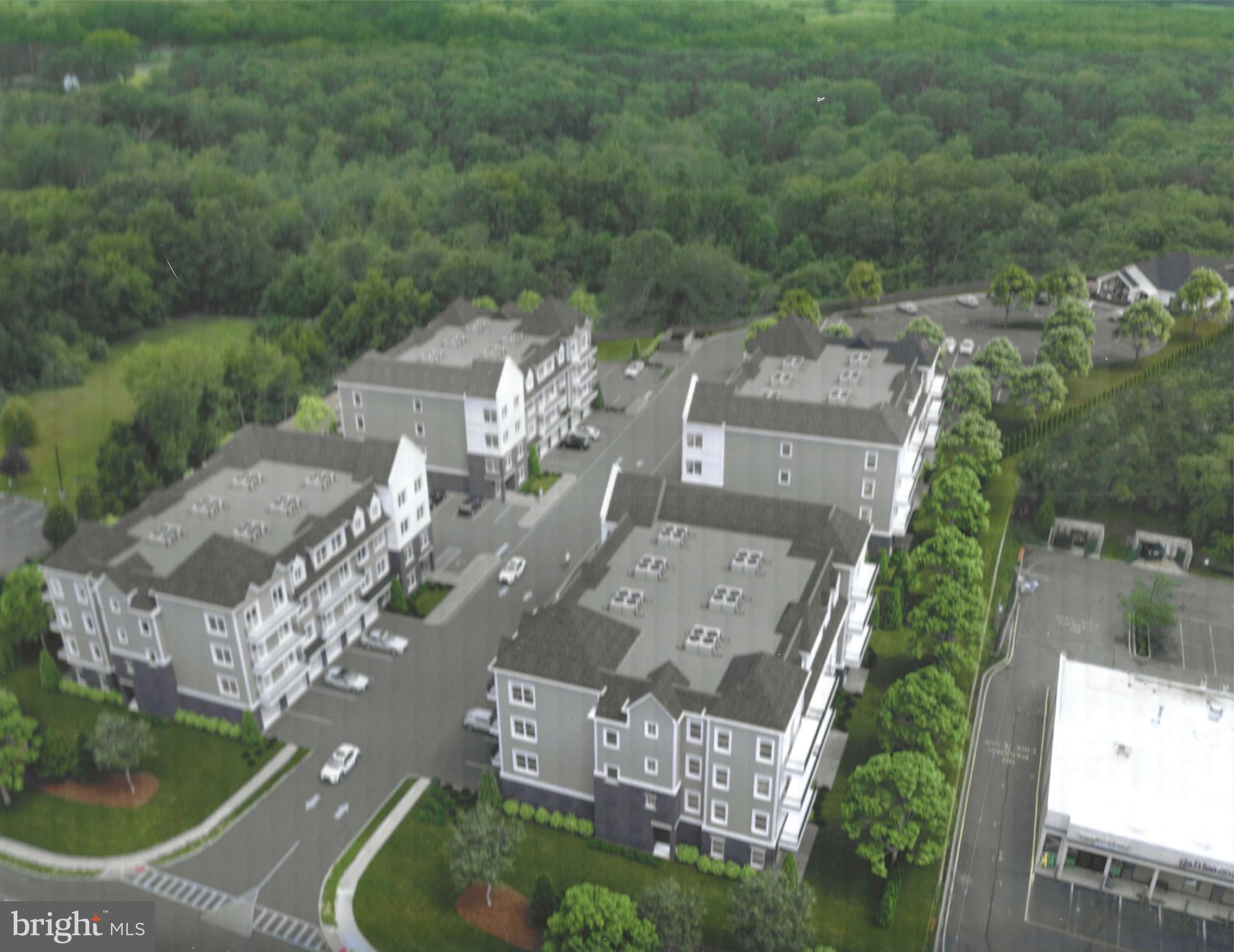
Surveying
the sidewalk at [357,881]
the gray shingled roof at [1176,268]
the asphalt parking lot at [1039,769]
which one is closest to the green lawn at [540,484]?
the sidewalk at [357,881]

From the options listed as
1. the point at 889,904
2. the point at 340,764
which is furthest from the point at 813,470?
the point at 340,764

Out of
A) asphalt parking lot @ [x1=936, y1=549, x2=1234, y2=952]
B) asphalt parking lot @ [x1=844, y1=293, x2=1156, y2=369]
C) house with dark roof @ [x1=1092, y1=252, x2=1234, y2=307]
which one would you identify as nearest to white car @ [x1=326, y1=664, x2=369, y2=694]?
asphalt parking lot @ [x1=936, y1=549, x2=1234, y2=952]

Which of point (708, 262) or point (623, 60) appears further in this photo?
point (623, 60)

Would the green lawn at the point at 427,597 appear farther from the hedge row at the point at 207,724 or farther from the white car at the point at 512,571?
the hedge row at the point at 207,724

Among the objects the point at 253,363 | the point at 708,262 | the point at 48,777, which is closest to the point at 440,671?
the point at 48,777

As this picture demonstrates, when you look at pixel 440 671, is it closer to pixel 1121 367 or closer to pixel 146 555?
pixel 146 555
